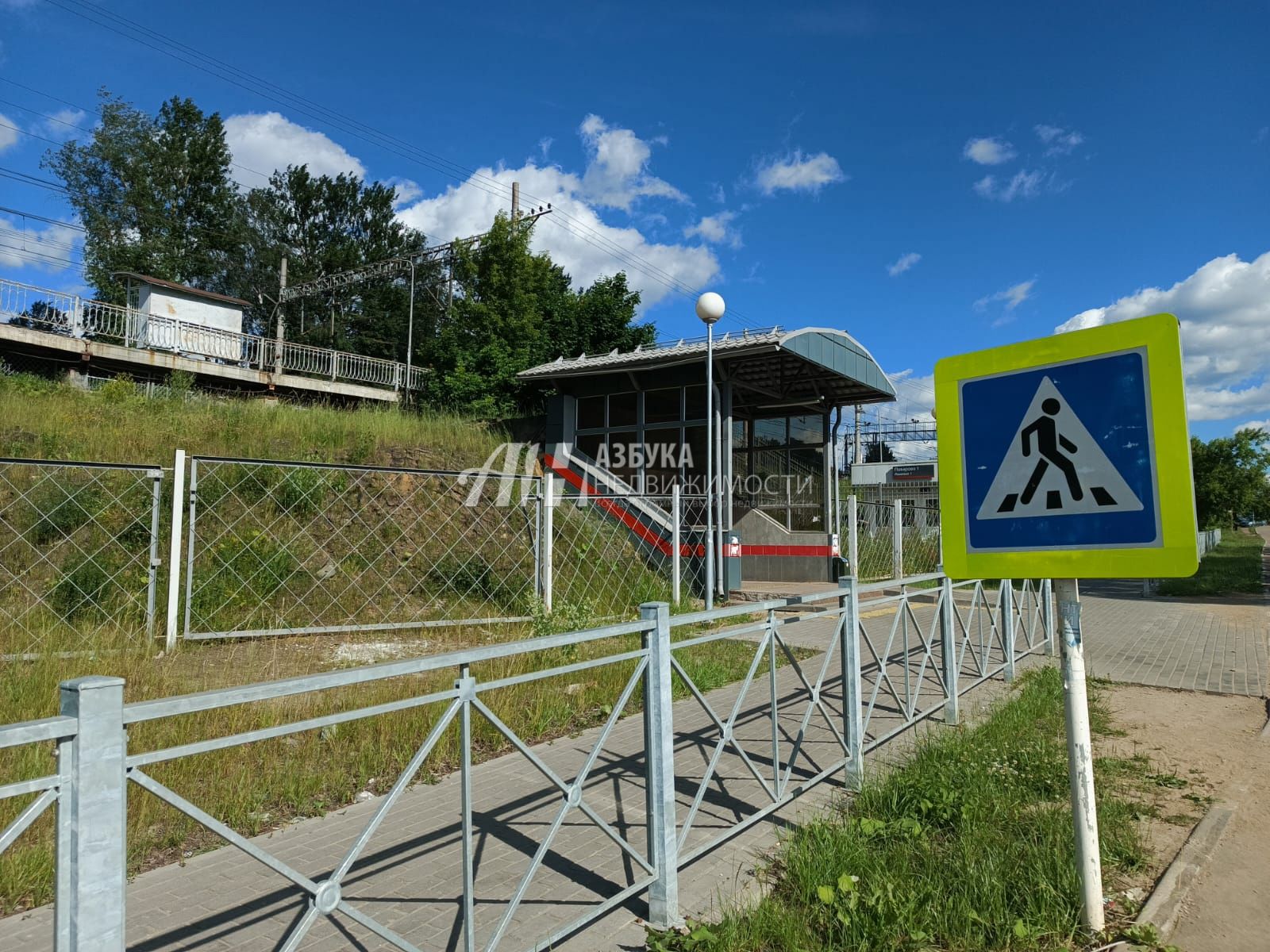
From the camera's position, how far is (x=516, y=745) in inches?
97.5

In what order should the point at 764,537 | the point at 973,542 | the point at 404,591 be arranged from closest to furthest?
the point at 973,542, the point at 404,591, the point at 764,537

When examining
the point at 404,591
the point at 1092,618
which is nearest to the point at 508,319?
the point at 404,591

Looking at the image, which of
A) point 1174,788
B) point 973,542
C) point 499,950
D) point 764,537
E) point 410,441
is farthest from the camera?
point 764,537

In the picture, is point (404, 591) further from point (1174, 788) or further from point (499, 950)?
point (1174, 788)

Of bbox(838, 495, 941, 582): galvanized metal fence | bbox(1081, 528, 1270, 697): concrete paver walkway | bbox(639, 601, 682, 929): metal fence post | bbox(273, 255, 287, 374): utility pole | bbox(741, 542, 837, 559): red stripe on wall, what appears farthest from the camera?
bbox(273, 255, 287, 374): utility pole

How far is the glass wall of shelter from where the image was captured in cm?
1436

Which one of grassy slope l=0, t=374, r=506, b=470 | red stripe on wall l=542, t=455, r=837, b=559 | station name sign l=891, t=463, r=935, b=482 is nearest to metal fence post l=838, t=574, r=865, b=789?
red stripe on wall l=542, t=455, r=837, b=559

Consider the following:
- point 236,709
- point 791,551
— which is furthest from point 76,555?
point 791,551

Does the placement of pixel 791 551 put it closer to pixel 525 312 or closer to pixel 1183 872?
pixel 1183 872

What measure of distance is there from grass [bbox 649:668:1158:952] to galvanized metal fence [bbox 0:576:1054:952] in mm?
340

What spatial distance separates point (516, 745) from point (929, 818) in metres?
2.41

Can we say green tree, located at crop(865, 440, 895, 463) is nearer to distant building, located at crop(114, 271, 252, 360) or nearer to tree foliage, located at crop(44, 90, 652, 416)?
tree foliage, located at crop(44, 90, 652, 416)

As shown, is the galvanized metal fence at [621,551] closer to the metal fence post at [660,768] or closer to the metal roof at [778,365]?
the metal roof at [778,365]

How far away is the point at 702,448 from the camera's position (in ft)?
47.2
